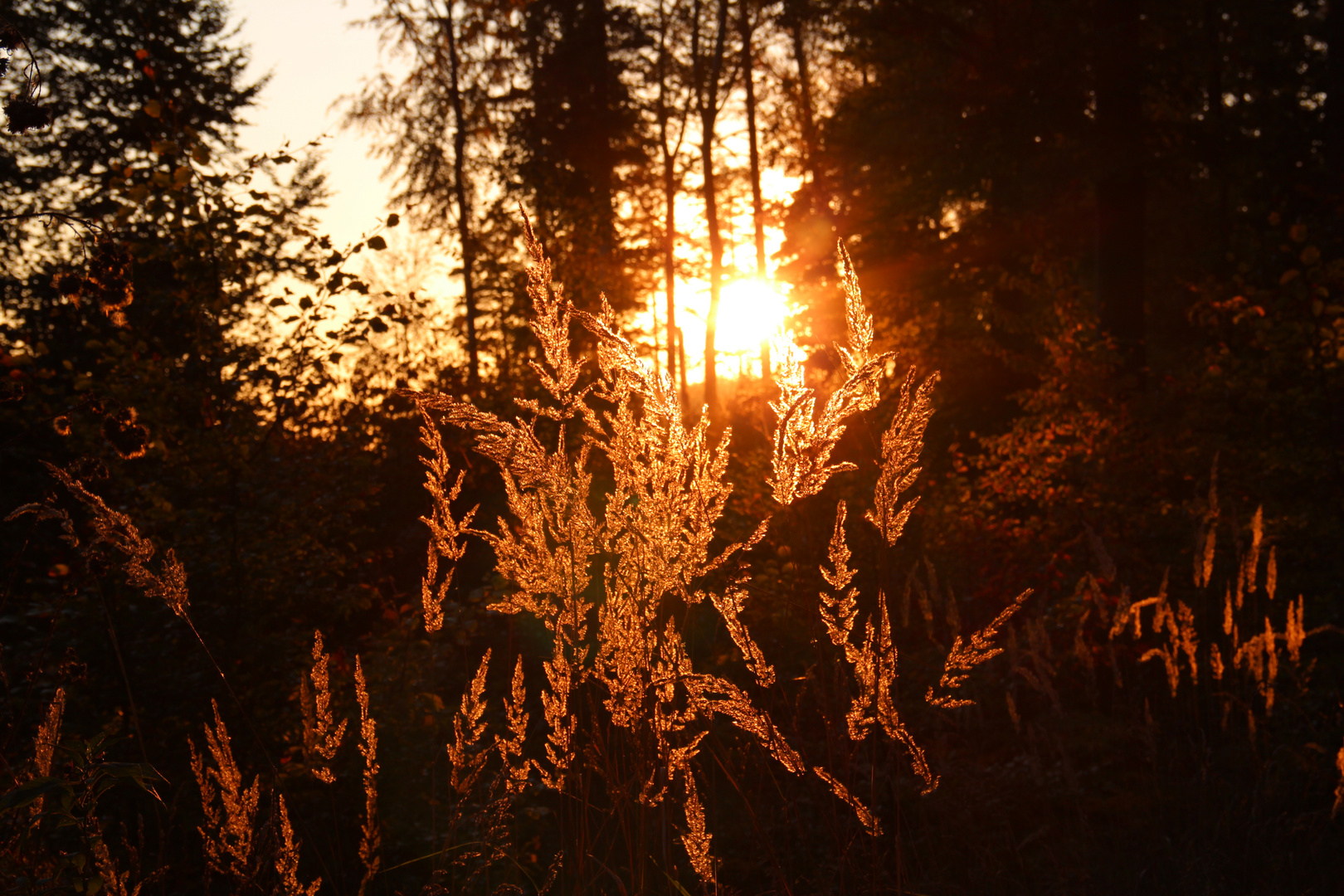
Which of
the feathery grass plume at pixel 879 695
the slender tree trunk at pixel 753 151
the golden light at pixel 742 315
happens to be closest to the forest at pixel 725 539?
the feathery grass plume at pixel 879 695

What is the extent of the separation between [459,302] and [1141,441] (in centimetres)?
1438

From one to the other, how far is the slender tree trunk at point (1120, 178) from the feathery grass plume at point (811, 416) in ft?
26.9

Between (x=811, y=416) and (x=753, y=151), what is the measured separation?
18.6 metres

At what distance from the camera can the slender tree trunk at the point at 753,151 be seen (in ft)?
59.6

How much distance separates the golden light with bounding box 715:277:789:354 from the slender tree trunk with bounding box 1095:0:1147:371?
8.85 metres

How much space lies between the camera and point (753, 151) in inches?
767

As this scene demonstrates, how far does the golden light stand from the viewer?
1917cm

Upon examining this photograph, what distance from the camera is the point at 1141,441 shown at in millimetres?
6918

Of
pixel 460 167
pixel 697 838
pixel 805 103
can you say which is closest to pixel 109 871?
pixel 697 838

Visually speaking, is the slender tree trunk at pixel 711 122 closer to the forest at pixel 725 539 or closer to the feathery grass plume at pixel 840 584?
the forest at pixel 725 539

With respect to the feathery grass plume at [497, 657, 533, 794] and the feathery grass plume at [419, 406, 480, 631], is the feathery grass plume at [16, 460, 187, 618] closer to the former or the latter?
the feathery grass plume at [419, 406, 480, 631]

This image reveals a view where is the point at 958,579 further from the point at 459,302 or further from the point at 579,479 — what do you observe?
the point at 459,302

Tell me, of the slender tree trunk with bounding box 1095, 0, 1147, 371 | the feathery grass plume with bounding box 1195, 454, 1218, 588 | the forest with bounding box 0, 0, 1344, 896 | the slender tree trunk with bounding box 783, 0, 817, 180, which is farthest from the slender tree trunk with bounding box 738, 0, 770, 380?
the feathery grass plume with bounding box 1195, 454, 1218, 588

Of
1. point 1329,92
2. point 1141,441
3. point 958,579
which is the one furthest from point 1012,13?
point 958,579
